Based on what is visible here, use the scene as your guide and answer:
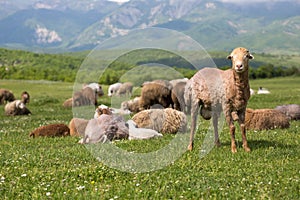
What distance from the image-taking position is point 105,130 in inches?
661

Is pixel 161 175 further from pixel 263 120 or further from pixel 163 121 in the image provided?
pixel 263 120

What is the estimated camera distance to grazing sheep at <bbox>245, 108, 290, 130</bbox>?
1895 cm

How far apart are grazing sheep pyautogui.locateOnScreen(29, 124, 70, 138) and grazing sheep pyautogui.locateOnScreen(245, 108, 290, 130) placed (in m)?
6.98

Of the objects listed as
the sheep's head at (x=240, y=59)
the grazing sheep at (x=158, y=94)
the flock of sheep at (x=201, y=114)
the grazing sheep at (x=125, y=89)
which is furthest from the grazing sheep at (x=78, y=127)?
the grazing sheep at (x=125, y=89)

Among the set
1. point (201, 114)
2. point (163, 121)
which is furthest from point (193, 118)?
point (163, 121)

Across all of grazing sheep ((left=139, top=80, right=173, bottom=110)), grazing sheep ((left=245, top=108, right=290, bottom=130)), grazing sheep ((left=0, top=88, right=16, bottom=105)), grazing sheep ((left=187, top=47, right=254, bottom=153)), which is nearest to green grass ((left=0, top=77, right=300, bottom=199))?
grazing sheep ((left=187, top=47, right=254, bottom=153))

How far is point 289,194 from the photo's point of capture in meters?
8.57

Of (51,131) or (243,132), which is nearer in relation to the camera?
(243,132)

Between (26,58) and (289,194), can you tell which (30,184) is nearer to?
A: (289,194)

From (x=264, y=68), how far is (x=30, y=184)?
348 feet

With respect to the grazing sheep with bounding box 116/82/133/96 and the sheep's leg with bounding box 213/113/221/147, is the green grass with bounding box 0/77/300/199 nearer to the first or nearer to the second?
the sheep's leg with bounding box 213/113/221/147

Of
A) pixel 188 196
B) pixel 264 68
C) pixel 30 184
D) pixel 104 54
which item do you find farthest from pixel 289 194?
pixel 264 68

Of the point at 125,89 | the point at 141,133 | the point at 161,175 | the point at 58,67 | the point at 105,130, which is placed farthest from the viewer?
the point at 58,67

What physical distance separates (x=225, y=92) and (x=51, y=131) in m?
8.23
